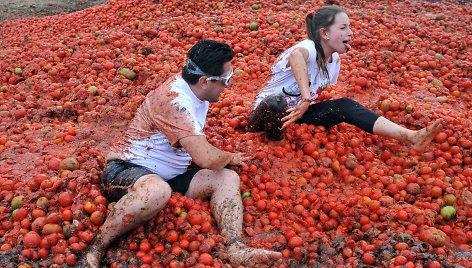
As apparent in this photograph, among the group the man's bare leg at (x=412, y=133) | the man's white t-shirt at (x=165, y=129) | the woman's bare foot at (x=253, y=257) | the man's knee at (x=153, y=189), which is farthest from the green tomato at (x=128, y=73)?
the woman's bare foot at (x=253, y=257)

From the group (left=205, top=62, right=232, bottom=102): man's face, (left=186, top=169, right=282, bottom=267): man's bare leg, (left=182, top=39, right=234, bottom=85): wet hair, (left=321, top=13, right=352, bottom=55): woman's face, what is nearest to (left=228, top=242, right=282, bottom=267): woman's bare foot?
(left=186, top=169, right=282, bottom=267): man's bare leg

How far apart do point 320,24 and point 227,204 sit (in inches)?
86.6

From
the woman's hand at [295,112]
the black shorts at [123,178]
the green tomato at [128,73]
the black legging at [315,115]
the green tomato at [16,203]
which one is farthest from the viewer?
the green tomato at [128,73]

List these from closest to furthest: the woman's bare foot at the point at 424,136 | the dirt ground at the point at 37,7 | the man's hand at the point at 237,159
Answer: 1. the man's hand at the point at 237,159
2. the woman's bare foot at the point at 424,136
3. the dirt ground at the point at 37,7

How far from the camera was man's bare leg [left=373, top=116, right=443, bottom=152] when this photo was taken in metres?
4.45

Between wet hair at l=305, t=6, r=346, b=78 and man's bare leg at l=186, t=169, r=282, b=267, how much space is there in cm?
168

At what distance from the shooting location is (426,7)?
404 inches

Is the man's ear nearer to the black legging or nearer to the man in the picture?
the man

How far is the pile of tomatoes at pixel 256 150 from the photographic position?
3.72m

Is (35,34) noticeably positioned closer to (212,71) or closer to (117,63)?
(117,63)

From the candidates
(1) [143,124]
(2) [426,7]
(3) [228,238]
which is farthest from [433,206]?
(2) [426,7]

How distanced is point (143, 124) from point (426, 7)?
8506 millimetres

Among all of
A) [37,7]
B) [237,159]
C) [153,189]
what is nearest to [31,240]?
[153,189]

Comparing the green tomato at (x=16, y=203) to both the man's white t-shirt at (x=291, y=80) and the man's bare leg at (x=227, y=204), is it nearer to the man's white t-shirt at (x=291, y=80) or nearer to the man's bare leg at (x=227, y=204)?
the man's bare leg at (x=227, y=204)
